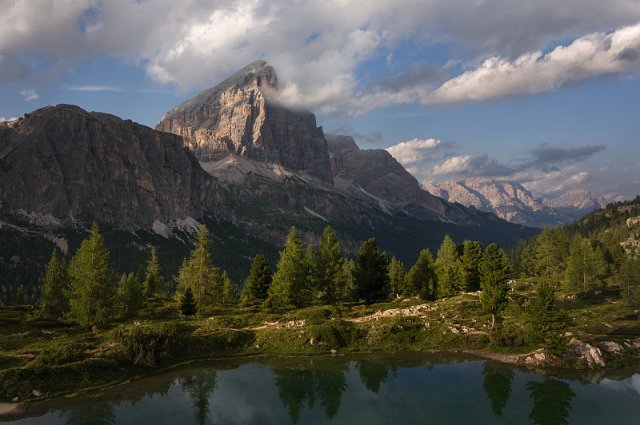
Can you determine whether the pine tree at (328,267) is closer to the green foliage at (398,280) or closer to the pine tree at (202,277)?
the pine tree at (202,277)

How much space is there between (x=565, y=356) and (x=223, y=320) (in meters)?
50.8

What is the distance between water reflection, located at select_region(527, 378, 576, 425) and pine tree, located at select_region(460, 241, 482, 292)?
1899 inches

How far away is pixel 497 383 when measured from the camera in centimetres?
5362

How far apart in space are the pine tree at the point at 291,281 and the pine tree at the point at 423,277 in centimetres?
2979

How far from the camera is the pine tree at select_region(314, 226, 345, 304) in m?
94.2

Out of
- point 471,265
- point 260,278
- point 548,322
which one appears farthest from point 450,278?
point 260,278

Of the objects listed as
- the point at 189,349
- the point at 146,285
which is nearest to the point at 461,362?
the point at 189,349

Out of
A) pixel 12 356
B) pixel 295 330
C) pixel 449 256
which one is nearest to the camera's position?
pixel 12 356

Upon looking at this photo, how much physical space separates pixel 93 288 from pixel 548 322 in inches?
2568

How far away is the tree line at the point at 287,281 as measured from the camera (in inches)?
2766

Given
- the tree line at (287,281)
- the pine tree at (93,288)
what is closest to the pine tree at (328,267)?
the tree line at (287,281)

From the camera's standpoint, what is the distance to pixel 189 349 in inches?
2516

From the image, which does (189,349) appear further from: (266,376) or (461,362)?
(461,362)

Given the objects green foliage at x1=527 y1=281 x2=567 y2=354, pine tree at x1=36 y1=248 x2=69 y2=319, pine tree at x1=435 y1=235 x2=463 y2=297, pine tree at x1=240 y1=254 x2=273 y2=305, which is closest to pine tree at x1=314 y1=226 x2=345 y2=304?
pine tree at x1=240 y1=254 x2=273 y2=305
